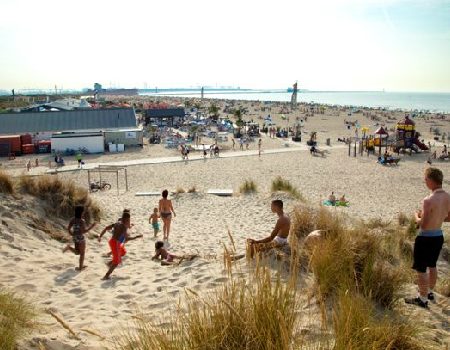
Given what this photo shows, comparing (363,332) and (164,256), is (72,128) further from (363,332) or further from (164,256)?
(363,332)

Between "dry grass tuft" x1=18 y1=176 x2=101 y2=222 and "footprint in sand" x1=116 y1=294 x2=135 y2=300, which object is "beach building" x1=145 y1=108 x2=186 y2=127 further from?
"footprint in sand" x1=116 y1=294 x2=135 y2=300

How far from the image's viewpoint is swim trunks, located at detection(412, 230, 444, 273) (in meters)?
3.93

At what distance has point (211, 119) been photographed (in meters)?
45.9

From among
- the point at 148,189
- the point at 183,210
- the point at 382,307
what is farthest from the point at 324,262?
the point at 148,189

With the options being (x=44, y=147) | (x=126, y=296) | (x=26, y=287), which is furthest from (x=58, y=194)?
(x=44, y=147)

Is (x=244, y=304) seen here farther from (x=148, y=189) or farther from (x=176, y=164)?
(x=176, y=164)

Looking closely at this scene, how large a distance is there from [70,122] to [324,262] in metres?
31.5

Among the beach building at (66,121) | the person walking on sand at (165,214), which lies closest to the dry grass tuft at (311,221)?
the person walking on sand at (165,214)

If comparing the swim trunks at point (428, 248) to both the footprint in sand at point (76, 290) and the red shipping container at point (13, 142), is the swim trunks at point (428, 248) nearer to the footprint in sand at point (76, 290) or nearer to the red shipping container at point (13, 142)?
the footprint in sand at point (76, 290)

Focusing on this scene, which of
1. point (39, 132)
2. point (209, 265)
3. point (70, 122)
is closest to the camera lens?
point (209, 265)

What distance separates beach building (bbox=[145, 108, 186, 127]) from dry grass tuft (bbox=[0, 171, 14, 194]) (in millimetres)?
32649

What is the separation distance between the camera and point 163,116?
1606 inches

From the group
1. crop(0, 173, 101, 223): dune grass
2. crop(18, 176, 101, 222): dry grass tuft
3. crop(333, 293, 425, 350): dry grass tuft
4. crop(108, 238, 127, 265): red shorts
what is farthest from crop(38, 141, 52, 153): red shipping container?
crop(333, 293, 425, 350): dry grass tuft

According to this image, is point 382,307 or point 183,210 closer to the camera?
point 382,307
